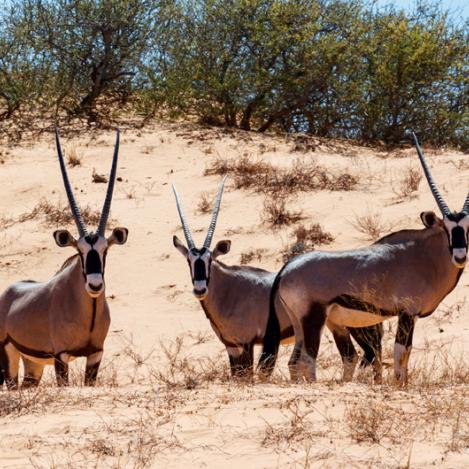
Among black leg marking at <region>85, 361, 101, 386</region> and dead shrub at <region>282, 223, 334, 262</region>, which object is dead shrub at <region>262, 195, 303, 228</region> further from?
black leg marking at <region>85, 361, 101, 386</region>

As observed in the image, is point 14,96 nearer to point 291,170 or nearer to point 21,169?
point 21,169

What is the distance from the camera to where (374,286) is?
26.2 ft

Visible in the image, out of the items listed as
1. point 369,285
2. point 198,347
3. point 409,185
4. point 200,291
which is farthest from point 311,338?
point 409,185

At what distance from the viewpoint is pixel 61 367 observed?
27.3 feet

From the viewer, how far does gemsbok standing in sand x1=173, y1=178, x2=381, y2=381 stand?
28.1 ft

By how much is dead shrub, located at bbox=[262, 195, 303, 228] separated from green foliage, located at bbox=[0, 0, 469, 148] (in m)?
5.68

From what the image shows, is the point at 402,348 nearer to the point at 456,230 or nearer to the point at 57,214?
the point at 456,230

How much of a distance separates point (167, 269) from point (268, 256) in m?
1.28

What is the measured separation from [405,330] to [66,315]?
2.74 meters

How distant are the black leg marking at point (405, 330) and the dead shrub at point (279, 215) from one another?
5906mm

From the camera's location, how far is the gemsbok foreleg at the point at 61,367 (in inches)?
320

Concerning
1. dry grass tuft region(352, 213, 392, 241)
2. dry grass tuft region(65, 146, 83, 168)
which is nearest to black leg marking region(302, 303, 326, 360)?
dry grass tuft region(352, 213, 392, 241)

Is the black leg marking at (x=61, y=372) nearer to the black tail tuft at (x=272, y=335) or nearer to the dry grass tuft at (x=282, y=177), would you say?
the black tail tuft at (x=272, y=335)

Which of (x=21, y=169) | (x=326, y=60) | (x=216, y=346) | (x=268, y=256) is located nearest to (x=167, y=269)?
(x=268, y=256)
